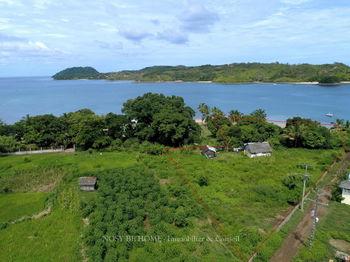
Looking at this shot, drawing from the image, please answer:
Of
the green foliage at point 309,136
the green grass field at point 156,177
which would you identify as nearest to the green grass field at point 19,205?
the green grass field at point 156,177

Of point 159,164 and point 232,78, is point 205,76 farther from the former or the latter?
point 159,164

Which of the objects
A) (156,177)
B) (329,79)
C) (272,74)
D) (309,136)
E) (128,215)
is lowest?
(156,177)

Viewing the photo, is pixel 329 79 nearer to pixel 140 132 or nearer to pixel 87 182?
pixel 140 132

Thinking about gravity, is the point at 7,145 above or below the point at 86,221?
above

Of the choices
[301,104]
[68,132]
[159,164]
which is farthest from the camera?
[301,104]

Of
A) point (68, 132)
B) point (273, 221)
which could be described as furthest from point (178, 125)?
point (273, 221)

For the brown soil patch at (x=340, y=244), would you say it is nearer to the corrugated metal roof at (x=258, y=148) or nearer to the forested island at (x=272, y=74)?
the corrugated metal roof at (x=258, y=148)

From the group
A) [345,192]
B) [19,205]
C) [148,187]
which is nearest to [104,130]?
[19,205]
